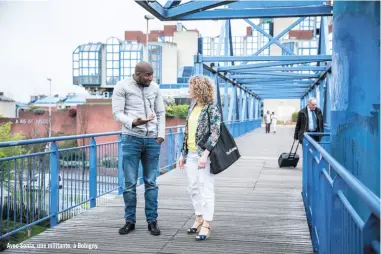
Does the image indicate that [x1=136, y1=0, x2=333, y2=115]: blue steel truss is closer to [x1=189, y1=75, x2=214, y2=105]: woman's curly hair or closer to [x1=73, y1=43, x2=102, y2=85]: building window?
[x1=189, y1=75, x2=214, y2=105]: woman's curly hair

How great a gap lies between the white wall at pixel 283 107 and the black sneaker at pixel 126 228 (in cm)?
5939

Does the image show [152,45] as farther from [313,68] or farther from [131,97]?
[131,97]

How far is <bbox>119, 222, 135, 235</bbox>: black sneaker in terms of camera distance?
15.9ft

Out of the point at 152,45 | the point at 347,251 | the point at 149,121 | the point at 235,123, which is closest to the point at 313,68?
the point at 235,123

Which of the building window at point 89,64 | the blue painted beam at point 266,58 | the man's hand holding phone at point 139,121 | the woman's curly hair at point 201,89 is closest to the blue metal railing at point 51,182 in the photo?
the man's hand holding phone at point 139,121

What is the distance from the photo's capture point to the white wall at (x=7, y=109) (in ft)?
218

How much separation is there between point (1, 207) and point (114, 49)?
7402 centimetres

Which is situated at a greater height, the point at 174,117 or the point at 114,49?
the point at 114,49

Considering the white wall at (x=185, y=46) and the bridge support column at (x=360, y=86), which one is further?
the white wall at (x=185, y=46)

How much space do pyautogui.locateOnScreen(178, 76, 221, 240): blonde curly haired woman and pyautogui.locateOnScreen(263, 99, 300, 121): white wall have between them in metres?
59.5

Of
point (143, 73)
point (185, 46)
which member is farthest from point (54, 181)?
point (185, 46)

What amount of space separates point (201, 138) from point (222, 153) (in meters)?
0.25

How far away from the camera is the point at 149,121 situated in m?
4.68

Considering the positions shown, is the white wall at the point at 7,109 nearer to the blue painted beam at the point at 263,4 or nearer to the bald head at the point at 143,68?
the blue painted beam at the point at 263,4
